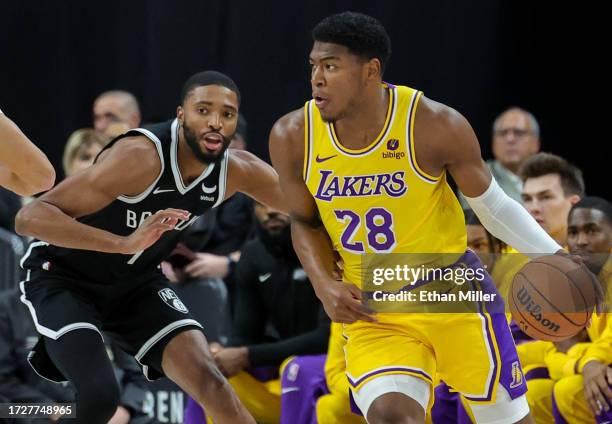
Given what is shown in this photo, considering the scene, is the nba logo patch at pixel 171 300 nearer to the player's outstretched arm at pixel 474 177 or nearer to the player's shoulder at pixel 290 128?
the player's shoulder at pixel 290 128

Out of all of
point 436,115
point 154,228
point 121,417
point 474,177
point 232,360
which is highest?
point 436,115

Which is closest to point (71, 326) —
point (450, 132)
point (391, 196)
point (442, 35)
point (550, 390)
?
point (391, 196)

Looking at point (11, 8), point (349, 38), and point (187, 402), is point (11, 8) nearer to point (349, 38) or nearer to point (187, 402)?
point (187, 402)

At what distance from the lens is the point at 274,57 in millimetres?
7969

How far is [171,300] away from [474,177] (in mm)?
1616

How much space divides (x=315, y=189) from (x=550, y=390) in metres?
1.82

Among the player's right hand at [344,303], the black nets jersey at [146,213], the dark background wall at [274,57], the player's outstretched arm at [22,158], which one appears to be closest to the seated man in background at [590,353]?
the player's right hand at [344,303]

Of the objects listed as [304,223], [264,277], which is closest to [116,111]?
[264,277]

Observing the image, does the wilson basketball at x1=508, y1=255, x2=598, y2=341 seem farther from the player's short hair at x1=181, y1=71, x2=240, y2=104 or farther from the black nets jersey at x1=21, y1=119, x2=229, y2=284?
the player's short hair at x1=181, y1=71, x2=240, y2=104

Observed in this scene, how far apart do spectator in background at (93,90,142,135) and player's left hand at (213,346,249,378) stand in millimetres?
2073

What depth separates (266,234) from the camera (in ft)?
20.7

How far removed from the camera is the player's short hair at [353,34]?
13.8 feet

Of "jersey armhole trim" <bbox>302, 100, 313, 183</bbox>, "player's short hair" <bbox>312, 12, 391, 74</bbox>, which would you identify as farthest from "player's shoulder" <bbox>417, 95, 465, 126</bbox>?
"jersey armhole trim" <bbox>302, 100, 313, 183</bbox>

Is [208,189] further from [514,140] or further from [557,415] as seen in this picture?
[514,140]
